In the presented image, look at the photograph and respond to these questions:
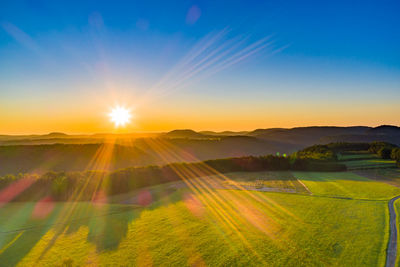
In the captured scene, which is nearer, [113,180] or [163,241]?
[163,241]

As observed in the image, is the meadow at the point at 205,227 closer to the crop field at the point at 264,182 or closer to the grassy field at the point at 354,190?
the grassy field at the point at 354,190

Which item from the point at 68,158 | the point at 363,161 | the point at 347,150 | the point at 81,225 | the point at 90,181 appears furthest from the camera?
the point at 68,158

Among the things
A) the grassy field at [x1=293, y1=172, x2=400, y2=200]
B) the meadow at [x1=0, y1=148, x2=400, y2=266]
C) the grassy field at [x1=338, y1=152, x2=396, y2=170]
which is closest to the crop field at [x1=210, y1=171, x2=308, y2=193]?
the meadow at [x1=0, y1=148, x2=400, y2=266]

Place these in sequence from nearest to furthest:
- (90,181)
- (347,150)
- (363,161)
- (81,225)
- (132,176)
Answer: (81,225) < (90,181) < (132,176) < (363,161) < (347,150)

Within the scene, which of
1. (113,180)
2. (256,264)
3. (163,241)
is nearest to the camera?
(256,264)

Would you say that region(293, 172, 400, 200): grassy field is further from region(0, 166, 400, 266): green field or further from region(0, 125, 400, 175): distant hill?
region(0, 125, 400, 175): distant hill

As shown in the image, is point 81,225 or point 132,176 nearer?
point 81,225

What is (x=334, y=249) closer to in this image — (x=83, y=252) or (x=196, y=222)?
(x=196, y=222)

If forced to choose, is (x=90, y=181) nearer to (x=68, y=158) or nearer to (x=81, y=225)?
(x=81, y=225)

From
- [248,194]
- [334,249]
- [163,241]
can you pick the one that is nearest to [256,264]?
[334,249]

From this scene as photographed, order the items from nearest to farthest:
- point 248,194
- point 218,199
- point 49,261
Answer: point 49,261 → point 218,199 → point 248,194

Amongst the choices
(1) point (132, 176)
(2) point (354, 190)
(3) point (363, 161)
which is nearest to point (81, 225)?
(1) point (132, 176)
